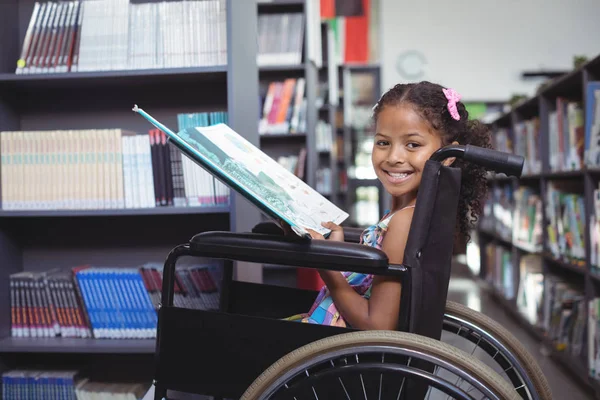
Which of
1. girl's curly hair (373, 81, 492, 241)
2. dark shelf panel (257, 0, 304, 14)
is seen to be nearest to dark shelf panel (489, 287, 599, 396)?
girl's curly hair (373, 81, 492, 241)

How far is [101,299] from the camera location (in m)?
2.07

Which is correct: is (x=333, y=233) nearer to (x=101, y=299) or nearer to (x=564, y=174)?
(x=101, y=299)

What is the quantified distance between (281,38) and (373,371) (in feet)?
11.1

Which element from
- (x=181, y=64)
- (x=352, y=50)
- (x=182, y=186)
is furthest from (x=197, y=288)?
(x=352, y=50)

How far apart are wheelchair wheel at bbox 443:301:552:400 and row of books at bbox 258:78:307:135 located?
294 centimetres

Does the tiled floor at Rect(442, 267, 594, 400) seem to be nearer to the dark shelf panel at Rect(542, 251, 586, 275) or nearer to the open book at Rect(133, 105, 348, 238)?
the dark shelf panel at Rect(542, 251, 586, 275)

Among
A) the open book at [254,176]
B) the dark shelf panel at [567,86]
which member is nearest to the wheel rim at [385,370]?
the open book at [254,176]

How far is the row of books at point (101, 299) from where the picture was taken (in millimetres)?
2062

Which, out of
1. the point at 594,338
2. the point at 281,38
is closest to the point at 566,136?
the point at 594,338

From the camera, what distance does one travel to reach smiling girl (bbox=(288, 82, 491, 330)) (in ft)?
3.84

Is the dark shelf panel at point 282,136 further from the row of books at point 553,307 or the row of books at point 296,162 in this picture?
the row of books at point 553,307

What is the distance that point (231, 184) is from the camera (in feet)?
3.51

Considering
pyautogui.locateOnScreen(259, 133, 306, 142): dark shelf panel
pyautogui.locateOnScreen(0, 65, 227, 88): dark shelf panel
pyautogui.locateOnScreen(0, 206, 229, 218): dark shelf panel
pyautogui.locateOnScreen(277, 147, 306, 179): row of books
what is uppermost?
pyautogui.locateOnScreen(259, 133, 306, 142): dark shelf panel

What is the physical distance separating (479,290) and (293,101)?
2205 millimetres
